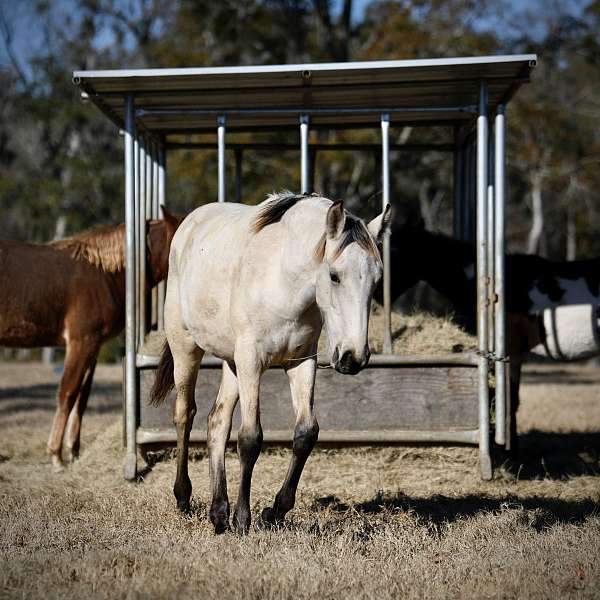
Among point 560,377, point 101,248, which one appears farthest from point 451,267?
point 560,377

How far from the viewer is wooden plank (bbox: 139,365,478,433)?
6402 millimetres

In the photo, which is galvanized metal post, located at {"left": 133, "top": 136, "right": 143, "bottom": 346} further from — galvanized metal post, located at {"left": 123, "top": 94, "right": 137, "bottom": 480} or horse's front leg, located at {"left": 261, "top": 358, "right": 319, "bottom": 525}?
horse's front leg, located at {"left": 261, "top": 358, "right": 319, "bottom": 525}

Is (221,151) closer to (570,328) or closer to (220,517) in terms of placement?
(220,517)

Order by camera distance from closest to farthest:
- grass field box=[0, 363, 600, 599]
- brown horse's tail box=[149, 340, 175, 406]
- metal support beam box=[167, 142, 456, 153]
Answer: grass field box=[0, 363, 600, 599] → brown horse's tail box=[149, 340, 175, 406] → metal support beam box=[167, 142, 456, 153]

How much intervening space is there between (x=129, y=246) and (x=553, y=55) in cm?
1878

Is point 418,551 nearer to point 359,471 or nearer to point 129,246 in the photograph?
point 359,471

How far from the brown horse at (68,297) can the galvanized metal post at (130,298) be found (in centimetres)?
71

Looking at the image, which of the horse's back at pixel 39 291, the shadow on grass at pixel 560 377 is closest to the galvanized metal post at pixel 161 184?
the horse's back at pixel 39 291

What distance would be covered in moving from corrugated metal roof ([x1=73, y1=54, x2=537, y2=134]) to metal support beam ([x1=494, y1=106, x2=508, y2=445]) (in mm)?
441

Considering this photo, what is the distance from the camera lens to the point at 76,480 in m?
6.43

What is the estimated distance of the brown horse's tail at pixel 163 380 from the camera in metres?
5.83

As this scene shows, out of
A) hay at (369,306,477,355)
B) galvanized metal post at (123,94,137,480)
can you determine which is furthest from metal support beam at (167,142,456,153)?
hay at (369,306,477,355)

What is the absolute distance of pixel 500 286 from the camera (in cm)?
639

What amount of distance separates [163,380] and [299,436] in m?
1.65
